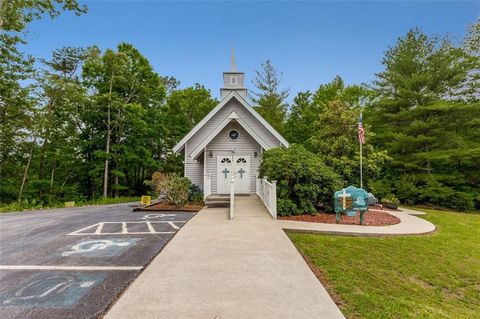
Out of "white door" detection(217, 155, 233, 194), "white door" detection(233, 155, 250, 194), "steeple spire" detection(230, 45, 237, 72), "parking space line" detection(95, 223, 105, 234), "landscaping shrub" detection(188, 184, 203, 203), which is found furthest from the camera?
"steeple spire" detection(230, 45, 237, 72)

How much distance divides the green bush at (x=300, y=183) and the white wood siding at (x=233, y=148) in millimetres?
3977

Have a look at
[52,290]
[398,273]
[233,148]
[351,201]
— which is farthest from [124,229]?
[233,148]

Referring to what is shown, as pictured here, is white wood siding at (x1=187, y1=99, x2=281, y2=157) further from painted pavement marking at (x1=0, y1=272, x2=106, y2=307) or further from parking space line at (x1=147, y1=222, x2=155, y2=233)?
painted pavement marking at (x1=0, y1=272, x2=106, y2=307)

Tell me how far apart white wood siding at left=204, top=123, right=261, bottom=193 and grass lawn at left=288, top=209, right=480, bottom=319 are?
736 cm

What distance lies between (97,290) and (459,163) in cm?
2304

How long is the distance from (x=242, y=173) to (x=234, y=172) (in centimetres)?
46

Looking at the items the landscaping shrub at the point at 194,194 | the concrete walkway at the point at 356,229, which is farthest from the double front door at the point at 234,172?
the concrete walkway at the point at 356,229

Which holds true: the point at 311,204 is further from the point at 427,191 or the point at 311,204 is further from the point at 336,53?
the point at 336,53

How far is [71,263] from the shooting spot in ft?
13.9

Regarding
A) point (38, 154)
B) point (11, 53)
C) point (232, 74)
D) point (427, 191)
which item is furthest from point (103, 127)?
point (427, 191)

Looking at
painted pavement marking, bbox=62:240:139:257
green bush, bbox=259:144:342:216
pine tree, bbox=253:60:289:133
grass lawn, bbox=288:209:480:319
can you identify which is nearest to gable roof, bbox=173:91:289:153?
green bush, bbox=259:144:342:216

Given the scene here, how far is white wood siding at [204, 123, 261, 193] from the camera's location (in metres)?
13.2

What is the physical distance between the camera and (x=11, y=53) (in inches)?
566

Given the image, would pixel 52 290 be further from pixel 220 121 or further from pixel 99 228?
pixel 220 121
